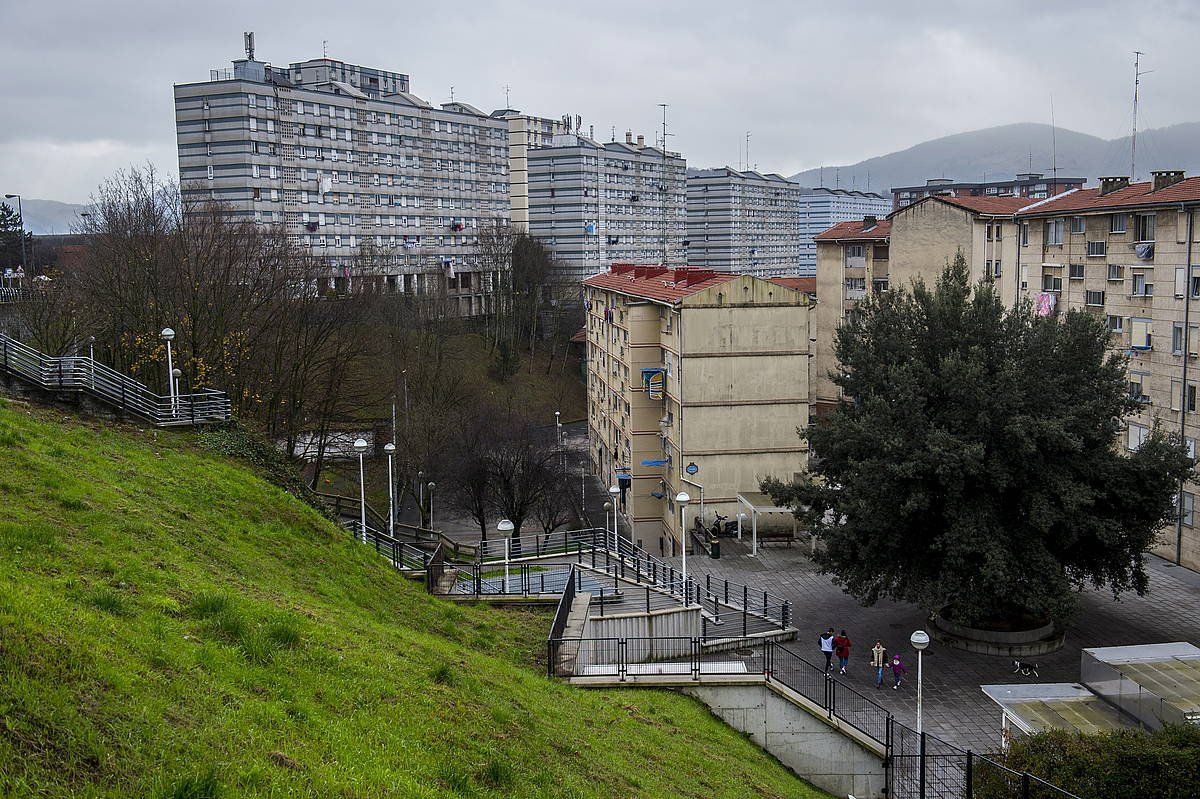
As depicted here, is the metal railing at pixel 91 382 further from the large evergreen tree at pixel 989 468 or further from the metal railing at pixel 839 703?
the large evergreen tree at pixel 989 468

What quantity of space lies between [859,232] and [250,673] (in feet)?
188

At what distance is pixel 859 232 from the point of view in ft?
204

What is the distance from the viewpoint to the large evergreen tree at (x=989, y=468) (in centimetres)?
2275

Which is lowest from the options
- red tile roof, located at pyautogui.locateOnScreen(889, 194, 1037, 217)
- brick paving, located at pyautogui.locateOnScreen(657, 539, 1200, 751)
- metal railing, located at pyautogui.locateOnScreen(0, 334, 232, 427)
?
brick paving, located at pyautogui.locateOnScreen(657, 539, 1200, 751)

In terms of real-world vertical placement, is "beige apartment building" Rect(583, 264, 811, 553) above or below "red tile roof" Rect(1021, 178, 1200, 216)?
below

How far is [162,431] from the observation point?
22203 millimetres

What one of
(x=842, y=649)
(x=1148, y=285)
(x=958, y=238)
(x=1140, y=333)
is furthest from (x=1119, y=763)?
(x=958, y=238)

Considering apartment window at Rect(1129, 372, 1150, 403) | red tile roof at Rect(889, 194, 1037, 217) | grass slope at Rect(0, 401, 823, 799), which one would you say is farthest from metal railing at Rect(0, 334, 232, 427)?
red tile roof at Rect(889, 194, 1037, 217)

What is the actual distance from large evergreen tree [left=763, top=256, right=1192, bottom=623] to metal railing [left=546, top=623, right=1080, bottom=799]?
4069 millimetres

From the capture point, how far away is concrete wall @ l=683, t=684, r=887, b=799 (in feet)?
59.2

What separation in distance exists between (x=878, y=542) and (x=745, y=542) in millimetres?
11137

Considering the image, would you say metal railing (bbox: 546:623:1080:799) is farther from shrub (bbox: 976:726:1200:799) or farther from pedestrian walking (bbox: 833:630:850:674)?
pedestrian walking (bbox: 833:630:850:674)

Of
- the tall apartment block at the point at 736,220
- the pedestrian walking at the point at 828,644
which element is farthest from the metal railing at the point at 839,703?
the tall apartment block at the point at 736,220

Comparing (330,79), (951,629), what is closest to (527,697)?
(951,629)
